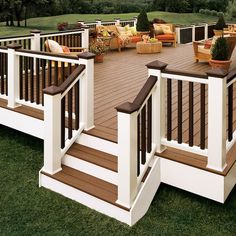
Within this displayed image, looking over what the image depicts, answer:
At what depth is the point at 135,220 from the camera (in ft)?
11.1

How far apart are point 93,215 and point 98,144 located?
86cm

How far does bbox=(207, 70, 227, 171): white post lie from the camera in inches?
126

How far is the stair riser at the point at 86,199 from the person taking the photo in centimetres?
337

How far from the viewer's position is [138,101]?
11.1ft

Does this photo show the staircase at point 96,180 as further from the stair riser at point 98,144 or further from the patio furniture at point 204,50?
the patio furniture at point 204,50

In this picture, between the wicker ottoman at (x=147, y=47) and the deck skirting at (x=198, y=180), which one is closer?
the deck skirting at (x=198, y=180)

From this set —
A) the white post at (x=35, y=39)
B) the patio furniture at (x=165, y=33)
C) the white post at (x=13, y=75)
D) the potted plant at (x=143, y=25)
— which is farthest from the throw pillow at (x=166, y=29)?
the white post at (x=13, y=75)

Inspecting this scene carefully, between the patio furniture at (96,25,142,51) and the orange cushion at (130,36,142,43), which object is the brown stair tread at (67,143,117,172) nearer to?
the patio furniture at (96,25,142,51)

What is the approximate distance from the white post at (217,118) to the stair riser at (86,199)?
0.90m

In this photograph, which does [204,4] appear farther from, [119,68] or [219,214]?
[219,214]

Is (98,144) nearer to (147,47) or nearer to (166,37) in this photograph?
(147,47)

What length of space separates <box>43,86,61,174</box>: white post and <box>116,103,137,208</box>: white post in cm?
85

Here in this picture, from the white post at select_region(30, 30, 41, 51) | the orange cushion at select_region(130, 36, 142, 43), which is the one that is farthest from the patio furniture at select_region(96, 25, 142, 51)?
the white post at select_region(30, 30, 41, 51)

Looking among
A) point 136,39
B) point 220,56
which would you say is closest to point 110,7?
point 136,39
